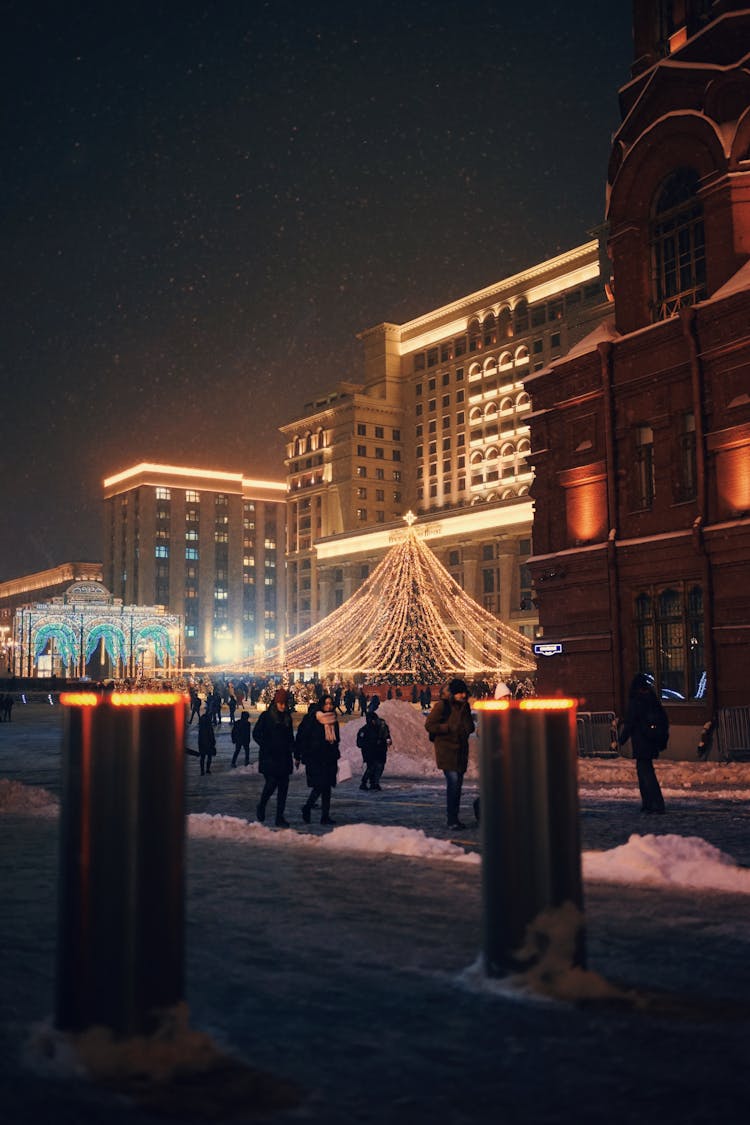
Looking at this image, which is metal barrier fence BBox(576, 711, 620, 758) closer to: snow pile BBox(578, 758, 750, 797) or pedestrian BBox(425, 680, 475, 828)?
snow pile BBox(578, 758, 750, 797)

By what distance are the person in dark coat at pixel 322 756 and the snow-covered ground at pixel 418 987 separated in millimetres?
1816

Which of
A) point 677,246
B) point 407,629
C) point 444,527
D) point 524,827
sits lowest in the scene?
point 524,827

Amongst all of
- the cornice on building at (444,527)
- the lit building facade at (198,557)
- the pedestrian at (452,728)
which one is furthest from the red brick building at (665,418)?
the lit building facade at (198,557)

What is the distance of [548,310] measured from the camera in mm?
106375

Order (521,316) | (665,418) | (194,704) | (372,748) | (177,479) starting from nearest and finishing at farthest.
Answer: (372,748)
(665,418)
(194,704)
(521,316)
(177,479)

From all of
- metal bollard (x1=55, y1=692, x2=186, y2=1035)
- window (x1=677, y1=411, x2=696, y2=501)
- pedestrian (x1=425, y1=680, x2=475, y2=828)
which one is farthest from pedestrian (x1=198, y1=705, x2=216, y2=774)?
metal bollard (x1=55, y1=692, x2=186, y2=1035)

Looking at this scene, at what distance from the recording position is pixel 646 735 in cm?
1439

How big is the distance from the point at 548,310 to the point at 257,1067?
106893 mm

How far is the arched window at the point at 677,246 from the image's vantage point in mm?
25141

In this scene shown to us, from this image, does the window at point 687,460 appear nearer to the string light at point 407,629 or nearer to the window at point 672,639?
the window at point 672,639

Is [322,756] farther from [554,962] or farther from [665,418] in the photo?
[665,418]

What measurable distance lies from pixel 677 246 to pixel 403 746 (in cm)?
1338

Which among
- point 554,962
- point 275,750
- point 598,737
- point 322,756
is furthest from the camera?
point 598,737

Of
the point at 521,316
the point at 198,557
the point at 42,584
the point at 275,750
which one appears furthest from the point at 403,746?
the point at 42,584
